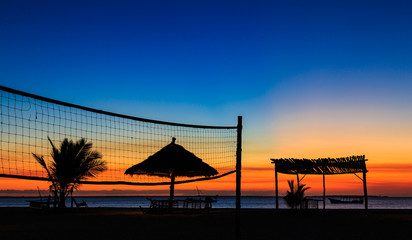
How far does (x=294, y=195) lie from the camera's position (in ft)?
56.6

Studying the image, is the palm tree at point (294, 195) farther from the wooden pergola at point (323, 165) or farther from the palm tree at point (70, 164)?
the palm tree at point (70, 164)

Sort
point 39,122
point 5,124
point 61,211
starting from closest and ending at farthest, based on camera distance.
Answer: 1. point 5,124
2. point 39,122
3. point 61,211

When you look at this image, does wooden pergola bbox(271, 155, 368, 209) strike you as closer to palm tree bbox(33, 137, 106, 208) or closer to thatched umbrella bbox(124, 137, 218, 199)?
thatched umbrella bbox(124, 137, 218, 199)

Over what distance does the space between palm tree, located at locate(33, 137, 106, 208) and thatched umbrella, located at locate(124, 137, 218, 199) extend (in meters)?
6.08

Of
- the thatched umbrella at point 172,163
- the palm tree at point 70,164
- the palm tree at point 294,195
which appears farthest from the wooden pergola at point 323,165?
the palm tree at point 70,164

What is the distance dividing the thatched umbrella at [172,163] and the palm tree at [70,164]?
6.08 m

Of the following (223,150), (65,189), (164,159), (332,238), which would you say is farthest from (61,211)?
(332,238)

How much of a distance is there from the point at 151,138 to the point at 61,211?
11.1 meters

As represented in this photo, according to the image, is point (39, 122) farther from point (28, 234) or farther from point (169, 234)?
point (169, 234)

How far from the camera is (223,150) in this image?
1226 cm

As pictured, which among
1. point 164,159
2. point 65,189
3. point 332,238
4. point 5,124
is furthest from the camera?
point 65,189

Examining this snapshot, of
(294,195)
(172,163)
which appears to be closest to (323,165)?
(294,195)

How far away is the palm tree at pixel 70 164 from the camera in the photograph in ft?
69.8

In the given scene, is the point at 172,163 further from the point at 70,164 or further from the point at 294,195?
the point at 70,164
